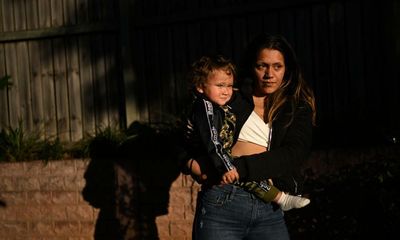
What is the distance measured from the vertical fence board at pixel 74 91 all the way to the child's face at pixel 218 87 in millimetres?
3561

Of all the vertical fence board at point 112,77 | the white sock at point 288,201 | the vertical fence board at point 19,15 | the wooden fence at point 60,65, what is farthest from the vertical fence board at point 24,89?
the white sock at point 288,201

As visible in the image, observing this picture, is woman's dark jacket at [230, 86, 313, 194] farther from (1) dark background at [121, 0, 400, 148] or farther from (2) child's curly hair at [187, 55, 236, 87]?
(1) dark background at [121, 0, 400, 148]

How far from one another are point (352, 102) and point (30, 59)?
A: 3257 mm

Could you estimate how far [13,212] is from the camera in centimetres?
607

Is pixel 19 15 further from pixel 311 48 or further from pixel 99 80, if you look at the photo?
pixel 311 48

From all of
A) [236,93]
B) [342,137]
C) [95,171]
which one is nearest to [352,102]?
[342,137]

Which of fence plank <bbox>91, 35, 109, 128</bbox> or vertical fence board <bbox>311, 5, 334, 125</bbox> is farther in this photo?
fence plank <bbox>91, 35, 109, 128</bbox>

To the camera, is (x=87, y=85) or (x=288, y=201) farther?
(x=87, y=85)

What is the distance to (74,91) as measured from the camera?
6602 mm

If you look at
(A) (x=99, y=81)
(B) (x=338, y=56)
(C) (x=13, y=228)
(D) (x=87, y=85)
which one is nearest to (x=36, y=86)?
(D) (x=87, y=85)

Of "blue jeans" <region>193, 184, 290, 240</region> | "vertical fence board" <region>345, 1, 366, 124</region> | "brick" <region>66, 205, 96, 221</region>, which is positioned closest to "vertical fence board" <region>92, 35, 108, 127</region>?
"brick" <region>66, 205, 96, 221</region>

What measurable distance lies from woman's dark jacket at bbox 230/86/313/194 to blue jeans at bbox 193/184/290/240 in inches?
4.9

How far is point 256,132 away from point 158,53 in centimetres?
334

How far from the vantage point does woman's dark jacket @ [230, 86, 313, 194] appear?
2.99m
